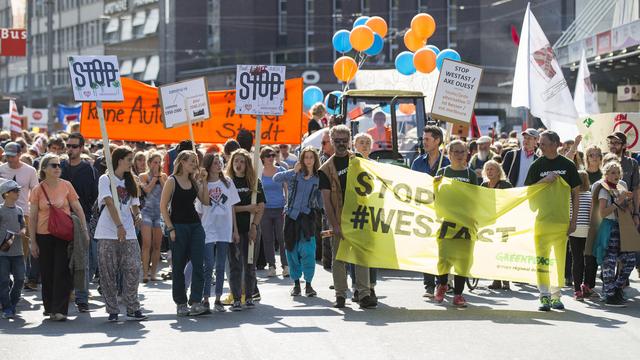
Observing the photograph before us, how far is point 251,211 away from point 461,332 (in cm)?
327

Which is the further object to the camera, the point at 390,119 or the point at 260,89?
the point at 390,119

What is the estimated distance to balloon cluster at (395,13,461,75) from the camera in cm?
2383

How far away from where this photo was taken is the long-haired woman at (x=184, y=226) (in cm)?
1234

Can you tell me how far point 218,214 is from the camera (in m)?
12.8

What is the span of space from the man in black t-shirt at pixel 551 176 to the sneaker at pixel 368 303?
1.73 metres

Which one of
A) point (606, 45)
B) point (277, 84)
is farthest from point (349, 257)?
point (606, 45)

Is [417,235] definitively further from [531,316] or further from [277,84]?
[277,84]

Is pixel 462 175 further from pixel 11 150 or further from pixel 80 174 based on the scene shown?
pixel 11 150

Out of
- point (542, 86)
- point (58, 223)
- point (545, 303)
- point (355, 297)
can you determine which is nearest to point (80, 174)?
point (58, 223)

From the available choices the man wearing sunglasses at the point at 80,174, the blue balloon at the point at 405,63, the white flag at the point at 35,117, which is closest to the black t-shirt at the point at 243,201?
the man wearing sunglasses at the point at 80,174

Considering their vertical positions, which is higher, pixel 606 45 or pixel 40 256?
pixel 606 45

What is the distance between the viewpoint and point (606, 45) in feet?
90.6

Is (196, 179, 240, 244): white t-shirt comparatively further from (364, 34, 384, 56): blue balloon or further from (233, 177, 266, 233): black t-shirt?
(364, 34, 384, 56): blue balloon

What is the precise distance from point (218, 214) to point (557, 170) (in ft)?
11.8
